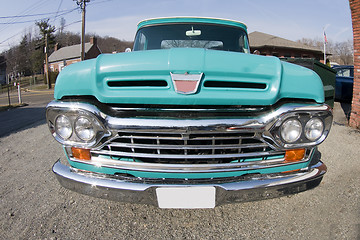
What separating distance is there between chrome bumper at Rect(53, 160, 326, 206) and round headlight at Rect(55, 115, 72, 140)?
0.31 meters

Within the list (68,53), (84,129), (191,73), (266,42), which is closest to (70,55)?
(68,53)

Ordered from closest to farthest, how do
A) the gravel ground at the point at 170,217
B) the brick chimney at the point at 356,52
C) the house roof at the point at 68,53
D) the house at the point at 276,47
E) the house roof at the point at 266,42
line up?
the gravel ground at the point at 170,217
the brick chimney at the point at 356,52
the house at the point at 276,47
the house roof at the point at 266,42
the house roof at the point at 68,53

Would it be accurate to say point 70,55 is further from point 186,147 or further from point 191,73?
point 186,147

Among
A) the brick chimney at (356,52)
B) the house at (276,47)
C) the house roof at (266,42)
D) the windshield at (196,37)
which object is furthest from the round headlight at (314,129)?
the house roof at (266,42)

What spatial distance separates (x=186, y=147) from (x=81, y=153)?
84cm

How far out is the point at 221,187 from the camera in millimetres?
1609

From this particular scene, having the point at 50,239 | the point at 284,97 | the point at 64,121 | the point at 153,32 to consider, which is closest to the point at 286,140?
the point at 284,97

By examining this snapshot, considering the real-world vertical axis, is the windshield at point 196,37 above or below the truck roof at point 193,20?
below

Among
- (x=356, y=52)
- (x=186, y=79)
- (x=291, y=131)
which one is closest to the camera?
(x=186, y=79)

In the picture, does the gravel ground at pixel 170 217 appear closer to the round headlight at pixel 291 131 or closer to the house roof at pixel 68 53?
the round headlight at pixel 291 131

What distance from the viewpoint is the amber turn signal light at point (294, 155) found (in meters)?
1.78

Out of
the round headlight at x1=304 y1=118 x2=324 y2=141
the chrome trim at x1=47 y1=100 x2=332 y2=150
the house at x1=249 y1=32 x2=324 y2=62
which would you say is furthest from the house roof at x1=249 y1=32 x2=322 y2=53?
the chrome trim at x1=47 y1=100 x2=332 y2=150

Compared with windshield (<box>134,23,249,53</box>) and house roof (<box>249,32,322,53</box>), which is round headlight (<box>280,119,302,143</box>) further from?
house roof (<box>249,32,322,53</box>)

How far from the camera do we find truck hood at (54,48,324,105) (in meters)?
1.63
